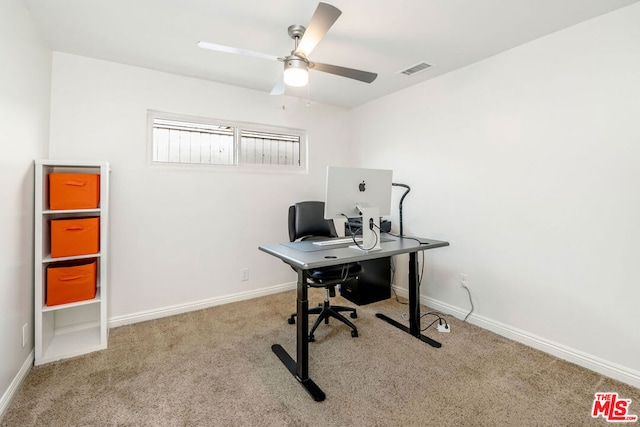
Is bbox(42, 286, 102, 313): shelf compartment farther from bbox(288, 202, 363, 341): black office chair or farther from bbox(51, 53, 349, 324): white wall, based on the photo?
bbox(288, 202, 363, 341): black office chair

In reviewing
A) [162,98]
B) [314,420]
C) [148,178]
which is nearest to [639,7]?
[314,420]

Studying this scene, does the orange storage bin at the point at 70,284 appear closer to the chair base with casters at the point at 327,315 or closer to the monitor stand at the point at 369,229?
the chair base with casters at the point at 327,315

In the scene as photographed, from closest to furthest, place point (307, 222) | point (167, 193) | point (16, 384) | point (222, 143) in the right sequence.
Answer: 1. point (16, 384)
2. point (167, 193)
3. point (307, 222)
4. point (222, 143)

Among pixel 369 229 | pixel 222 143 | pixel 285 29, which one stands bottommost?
pixel 369 229

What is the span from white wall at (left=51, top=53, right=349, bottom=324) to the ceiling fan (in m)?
1.24

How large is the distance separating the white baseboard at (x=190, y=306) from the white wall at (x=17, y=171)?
693 millimetres

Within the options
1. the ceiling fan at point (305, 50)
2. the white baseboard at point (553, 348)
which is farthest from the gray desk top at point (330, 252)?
the ceiling fan at point (305, 50)

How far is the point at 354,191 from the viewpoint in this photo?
219 centimetres

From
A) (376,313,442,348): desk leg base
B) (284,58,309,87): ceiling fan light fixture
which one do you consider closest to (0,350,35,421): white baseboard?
(284,58,309,87): ceiling fan light fixture

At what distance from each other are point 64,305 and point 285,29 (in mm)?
2565

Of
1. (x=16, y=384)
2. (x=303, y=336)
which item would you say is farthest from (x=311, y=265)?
(x=16, y=384)

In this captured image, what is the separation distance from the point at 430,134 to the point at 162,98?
2.71m

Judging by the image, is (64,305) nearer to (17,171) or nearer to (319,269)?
(17,171)

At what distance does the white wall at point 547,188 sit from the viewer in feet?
6.08
